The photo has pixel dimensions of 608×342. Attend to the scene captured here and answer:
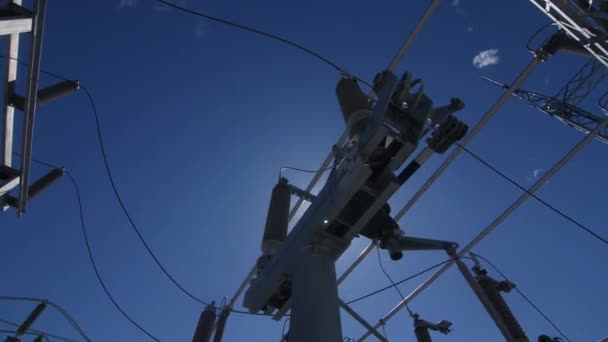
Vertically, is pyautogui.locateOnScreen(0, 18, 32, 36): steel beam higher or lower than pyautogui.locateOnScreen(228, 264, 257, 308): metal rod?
lower

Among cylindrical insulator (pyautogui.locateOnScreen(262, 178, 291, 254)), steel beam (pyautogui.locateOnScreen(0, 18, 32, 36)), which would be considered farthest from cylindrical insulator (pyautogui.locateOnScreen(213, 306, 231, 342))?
steel beam (pyautogui.locateOnScreen(0, 18, 32, 36))

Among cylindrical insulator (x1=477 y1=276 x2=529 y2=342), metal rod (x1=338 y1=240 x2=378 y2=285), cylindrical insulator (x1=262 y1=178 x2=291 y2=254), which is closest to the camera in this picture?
cylindrical insulator (x1=262 y1=178 x2=291 y2=254)

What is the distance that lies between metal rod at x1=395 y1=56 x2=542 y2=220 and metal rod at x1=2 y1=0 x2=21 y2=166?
5303 mm

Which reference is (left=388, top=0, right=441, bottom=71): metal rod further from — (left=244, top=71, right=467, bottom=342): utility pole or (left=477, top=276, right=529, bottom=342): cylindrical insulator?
(left=477, top=276, right=529, bottom=342): cylindrical insulator

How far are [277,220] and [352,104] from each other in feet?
4.85

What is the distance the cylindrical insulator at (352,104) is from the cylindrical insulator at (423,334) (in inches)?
153

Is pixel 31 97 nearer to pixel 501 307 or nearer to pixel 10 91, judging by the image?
pixel 10 91

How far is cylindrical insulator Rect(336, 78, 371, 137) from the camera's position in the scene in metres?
4.12

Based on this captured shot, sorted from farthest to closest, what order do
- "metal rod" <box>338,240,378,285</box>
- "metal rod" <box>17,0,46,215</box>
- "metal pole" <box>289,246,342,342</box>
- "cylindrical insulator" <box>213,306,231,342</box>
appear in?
"cylindrical insulator" <box>213,306,231,342</box>
"metal rod" <box>338,240,378,285</box>
"metal rod" <box>17,0,46,215</box>
"metal pole" <box>289,246,342,342</box>

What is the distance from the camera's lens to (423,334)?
253 inches

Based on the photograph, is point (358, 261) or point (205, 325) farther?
point (358, 261)

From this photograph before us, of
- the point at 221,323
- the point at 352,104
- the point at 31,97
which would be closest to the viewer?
the point at 31,97

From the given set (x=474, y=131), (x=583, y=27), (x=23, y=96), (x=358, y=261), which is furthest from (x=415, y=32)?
(x=23, y=96)

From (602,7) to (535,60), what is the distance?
1.20 meters
